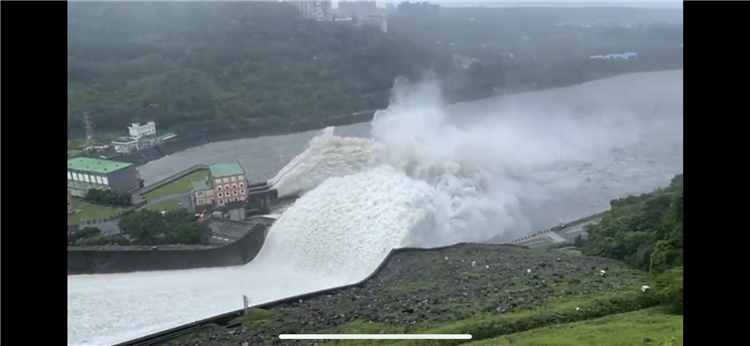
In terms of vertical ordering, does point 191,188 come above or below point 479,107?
below

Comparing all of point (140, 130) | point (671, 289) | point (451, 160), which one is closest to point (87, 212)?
point (140, 130)

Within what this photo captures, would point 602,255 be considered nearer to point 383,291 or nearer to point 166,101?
point 383,291

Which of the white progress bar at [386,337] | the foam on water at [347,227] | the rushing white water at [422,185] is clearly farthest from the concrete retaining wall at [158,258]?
the white progress bar at [386,337]

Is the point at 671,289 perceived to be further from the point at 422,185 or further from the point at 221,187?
the point at 221,187
